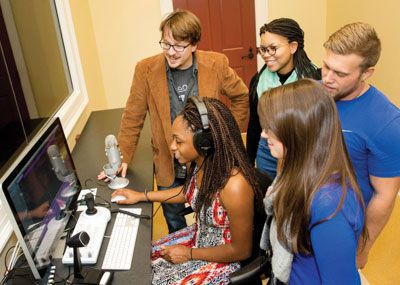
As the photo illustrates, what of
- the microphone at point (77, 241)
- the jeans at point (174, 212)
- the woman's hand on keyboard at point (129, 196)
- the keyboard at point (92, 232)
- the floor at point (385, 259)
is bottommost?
the floor at point (385, 259)

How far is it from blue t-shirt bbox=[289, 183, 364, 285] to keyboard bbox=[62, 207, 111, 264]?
0.75m

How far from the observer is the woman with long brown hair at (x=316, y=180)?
0.92m

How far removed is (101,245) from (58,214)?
194 millimetres

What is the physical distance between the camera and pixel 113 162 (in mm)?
1715

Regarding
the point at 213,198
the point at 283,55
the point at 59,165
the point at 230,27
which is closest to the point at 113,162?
the point at 59,165

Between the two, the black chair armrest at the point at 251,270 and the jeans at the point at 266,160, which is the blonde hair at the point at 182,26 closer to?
the jeans at the point at 266,160

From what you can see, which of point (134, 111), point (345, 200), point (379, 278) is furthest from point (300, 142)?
point (379, 278)

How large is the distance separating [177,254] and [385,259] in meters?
1.46

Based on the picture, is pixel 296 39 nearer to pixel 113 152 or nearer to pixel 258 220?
pixel 258 220

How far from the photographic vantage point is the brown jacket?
1.87 m

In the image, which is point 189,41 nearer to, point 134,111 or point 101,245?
point 134,111

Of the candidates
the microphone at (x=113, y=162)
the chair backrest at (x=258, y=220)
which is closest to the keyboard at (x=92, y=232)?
the microphone at (x=113, y=162)

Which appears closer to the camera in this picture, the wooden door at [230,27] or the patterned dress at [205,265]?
the patterned dress at [205,265]

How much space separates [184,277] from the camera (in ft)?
4.51
